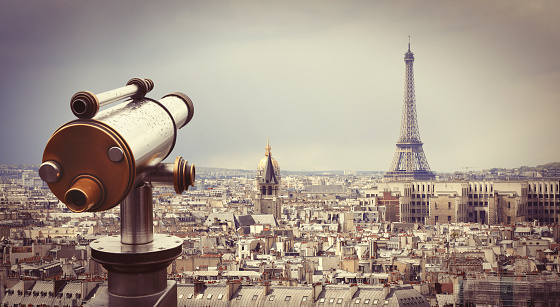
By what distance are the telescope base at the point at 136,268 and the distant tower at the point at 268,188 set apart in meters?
37.9

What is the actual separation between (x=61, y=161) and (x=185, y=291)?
11573 millimetres

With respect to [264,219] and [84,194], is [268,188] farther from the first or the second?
[84,194]

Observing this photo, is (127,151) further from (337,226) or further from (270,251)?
(337,226)

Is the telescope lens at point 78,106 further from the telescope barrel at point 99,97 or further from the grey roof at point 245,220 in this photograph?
the grey roof at point 245,220

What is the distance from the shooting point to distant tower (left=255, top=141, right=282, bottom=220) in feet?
130

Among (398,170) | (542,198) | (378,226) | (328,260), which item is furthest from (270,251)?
(398,170)

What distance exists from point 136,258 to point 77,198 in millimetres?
177

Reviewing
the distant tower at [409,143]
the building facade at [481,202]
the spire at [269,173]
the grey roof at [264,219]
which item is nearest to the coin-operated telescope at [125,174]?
the grey roof at [264,219]

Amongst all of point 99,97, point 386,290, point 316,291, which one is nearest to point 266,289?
point 316,291

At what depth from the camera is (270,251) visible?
2223cm

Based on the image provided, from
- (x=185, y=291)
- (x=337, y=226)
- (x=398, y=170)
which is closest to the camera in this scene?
(x=185, y=291)

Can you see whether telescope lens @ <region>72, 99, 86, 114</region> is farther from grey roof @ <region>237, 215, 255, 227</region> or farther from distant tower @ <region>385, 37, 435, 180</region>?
distant tower @ <region>385, 37, 435, 180</region>

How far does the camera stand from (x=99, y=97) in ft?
2.95

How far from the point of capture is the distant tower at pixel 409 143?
5762cm
